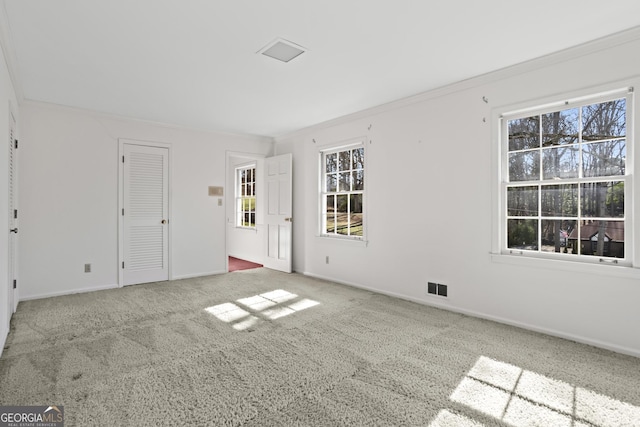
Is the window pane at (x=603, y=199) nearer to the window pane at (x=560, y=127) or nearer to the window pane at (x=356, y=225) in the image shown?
the window pane at (x=560, y=127)

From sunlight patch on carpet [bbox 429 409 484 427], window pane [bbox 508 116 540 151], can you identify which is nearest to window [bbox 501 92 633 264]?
window pane [bbox 508 116 540 151]

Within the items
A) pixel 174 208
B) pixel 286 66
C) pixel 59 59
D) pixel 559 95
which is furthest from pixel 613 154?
pixel 174 208

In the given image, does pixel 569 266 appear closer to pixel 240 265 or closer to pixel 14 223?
pixel 240 265

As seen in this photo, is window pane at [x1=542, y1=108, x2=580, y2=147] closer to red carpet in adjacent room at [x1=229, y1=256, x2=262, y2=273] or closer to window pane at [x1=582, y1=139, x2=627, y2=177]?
window pane at [x1=582, y1=139, x2=627, y2=177]

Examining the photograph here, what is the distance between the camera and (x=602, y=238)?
9.75 feet

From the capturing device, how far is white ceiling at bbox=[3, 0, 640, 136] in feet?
7.75

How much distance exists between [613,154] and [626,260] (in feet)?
2.92

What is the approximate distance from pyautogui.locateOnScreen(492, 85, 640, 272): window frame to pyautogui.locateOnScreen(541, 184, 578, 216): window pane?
0.05m

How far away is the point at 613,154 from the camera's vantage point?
291cm

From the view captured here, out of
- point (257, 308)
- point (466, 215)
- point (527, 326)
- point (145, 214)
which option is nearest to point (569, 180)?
point (466, 215)

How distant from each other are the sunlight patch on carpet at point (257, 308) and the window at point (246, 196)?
3.22 metres

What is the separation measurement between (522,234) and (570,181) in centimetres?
65

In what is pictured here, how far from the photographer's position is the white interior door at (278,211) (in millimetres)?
6121

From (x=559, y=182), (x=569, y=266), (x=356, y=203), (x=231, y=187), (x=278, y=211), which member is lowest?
(x=569, y=266)
